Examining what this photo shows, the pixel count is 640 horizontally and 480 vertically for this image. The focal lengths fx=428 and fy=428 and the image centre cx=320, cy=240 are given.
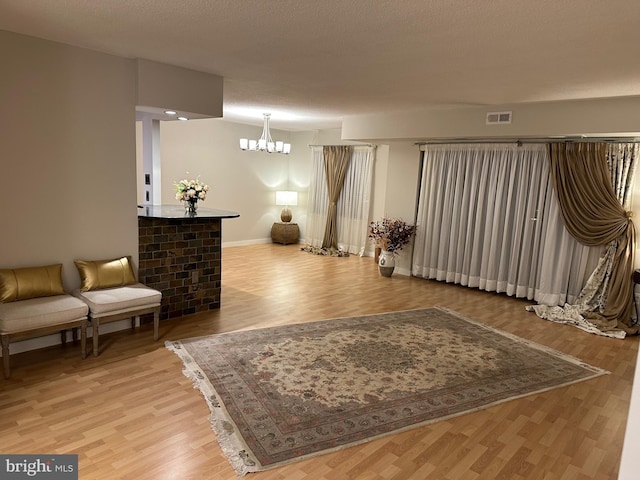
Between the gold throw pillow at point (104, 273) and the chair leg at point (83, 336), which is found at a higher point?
the gold throw pillow at point (104, 273)

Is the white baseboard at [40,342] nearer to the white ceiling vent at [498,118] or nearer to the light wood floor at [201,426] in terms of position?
the light wood floor at [201,426]

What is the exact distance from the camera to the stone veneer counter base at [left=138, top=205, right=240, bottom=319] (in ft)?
14.2

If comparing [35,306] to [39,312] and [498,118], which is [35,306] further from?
[498,118]

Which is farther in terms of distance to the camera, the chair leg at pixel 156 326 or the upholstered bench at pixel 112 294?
the chair leg at pixel 156 326

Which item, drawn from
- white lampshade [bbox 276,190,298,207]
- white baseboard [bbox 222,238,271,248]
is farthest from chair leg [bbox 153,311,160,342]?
white lampshade [bbox 276,190,298,207]

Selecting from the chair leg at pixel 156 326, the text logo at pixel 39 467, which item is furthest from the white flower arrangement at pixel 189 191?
the text logo at pixel 39 467

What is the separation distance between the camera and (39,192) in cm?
356

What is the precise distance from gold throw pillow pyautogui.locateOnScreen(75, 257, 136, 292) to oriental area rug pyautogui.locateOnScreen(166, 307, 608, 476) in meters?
0.77

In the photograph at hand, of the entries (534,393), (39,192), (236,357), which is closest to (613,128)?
(534,393)

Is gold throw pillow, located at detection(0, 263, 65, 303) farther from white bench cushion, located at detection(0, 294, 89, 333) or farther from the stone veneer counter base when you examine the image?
the stone veneer counter base

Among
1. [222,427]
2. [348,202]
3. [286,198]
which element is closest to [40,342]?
[222,427]

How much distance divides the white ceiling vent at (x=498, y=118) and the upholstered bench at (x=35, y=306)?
4.87 meters

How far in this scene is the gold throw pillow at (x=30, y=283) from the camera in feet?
10.9

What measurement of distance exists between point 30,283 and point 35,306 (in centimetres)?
29
